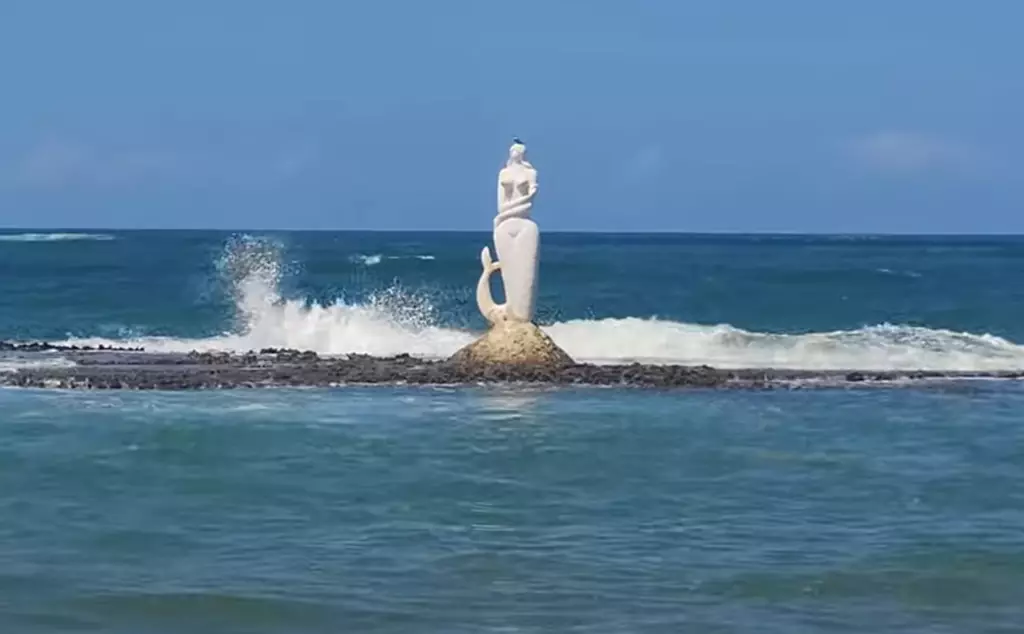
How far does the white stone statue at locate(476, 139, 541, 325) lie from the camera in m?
23.8

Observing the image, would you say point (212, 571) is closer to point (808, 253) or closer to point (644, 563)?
point (644, 563)

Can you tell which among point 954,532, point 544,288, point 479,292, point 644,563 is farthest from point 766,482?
point 544,288

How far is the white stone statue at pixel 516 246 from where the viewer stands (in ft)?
78.0

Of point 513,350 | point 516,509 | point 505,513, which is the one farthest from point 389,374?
point 505,513

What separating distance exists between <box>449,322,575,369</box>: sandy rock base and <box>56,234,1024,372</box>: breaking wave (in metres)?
3.94

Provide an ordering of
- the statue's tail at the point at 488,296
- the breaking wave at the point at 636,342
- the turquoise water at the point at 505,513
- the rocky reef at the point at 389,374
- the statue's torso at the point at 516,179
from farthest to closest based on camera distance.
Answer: the breaking wave at the point at 636,342 < the statue's tail at the point at 488,296 < the statue's torso at the point at 516,179 < the rocky reef at the point at 389,374 < the turquoise water at the point at 505,513

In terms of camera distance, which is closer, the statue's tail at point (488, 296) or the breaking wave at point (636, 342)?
the statue's tail at point (488, 296)

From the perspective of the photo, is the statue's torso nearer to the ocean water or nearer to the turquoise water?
the ocean water

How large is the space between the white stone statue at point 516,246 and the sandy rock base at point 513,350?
0.50 feet

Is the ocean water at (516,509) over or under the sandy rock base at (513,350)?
under

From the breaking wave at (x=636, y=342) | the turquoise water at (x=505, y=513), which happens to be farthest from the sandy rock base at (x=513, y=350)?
the breaking wave at (x=636, y=342)

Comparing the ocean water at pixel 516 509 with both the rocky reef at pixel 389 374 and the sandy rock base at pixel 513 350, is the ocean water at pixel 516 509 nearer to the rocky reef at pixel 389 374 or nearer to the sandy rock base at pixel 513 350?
the rocky reef at pixel 389 374

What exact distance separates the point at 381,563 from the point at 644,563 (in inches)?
67.0

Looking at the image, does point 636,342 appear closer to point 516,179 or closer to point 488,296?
point 488,296
